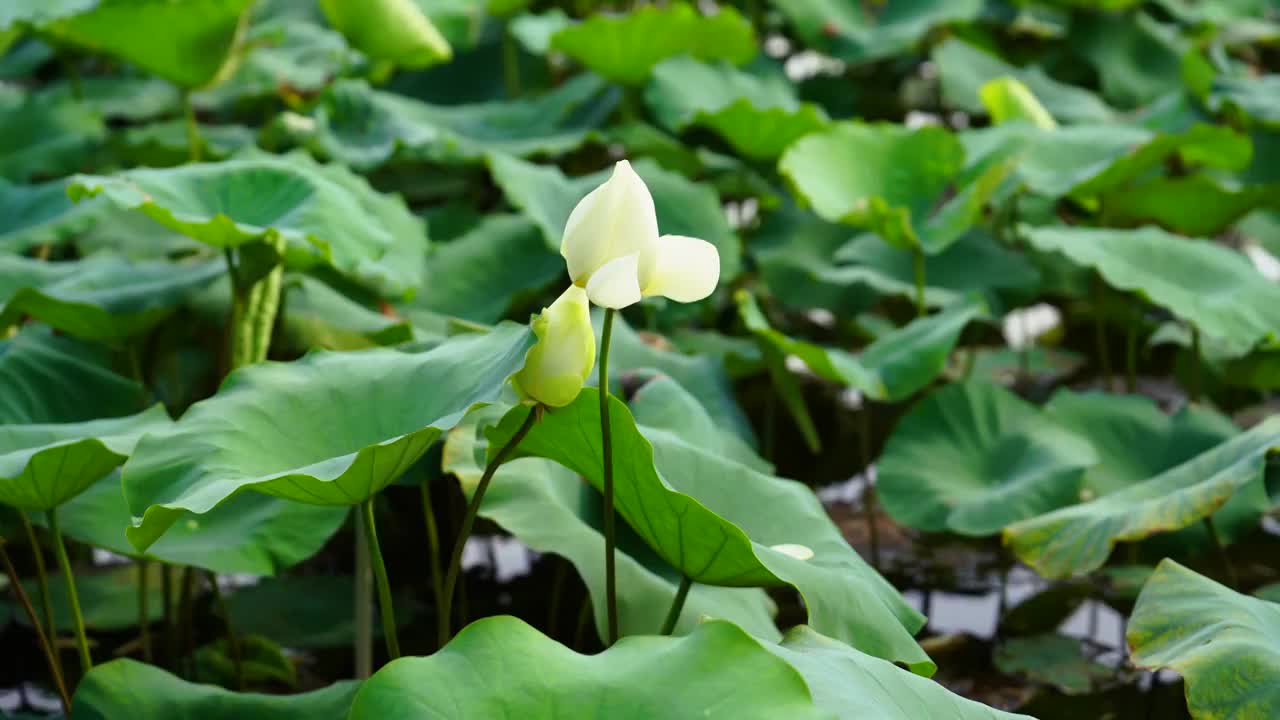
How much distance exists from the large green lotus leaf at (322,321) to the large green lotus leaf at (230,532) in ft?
1.25

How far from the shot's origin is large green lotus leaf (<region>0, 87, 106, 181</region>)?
91.7 inches

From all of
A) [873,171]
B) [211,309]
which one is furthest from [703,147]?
[211,309]

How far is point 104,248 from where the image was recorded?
1.99 m

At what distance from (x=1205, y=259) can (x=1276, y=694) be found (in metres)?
1.05

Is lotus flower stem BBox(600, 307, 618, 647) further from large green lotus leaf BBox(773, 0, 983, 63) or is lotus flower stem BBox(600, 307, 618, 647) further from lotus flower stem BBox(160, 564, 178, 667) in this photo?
large green lotus leaf BBox(773, 0, 983, 63)

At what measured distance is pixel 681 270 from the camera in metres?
0.94

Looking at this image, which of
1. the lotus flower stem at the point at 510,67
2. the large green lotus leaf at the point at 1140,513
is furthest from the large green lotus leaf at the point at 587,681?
the lotus flower stem at the point at 510,67

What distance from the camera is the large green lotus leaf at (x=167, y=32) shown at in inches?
79.8

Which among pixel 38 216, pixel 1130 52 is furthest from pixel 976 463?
pixel 1130 52

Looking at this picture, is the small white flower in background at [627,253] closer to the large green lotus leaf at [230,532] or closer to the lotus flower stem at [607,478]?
the lotus flower stem at [607,478]

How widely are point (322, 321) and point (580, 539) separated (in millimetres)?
653

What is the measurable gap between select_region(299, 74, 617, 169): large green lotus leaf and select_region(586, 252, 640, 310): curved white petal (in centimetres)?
132

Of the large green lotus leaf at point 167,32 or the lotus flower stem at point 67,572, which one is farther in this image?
the large green lotus leaf at point 167,32

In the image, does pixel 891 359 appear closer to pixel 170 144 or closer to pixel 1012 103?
pixel 1012 103
